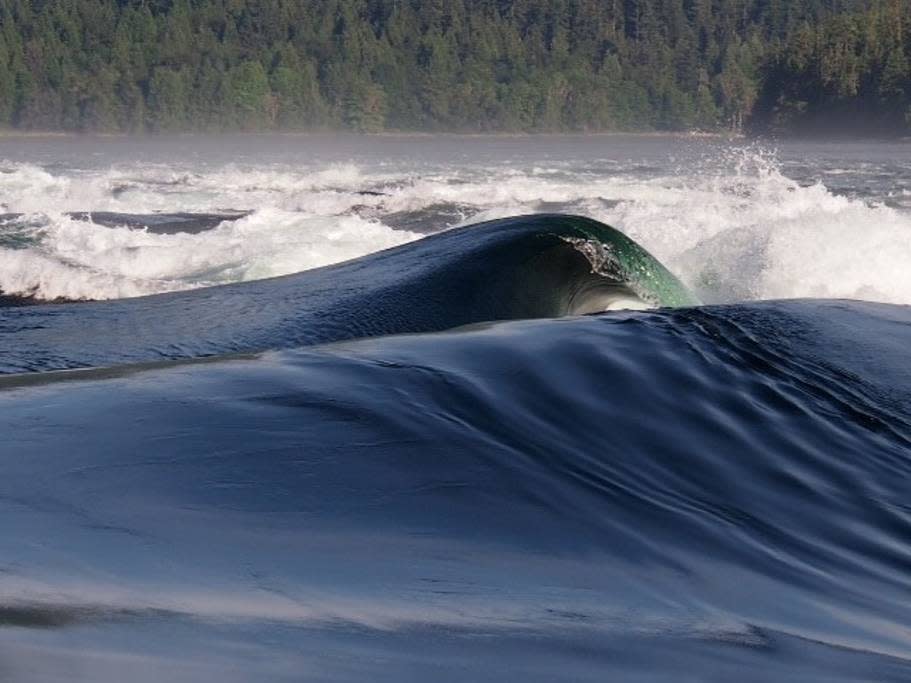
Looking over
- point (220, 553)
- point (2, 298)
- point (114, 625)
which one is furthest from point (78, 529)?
point (2, 298)

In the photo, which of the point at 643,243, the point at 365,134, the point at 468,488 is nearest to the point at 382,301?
the point at 468,488

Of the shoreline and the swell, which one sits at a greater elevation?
the swell

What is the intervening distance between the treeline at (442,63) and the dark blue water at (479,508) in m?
90.8

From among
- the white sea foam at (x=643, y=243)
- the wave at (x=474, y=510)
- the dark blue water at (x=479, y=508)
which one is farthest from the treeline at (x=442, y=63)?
the wave at (x=474, y=510)

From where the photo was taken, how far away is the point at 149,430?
290 centimetres

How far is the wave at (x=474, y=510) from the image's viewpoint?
192 cm

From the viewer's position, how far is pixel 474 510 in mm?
2547

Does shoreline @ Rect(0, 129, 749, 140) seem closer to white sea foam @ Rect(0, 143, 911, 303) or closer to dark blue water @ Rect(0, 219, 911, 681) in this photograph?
white sea foam @ Rect(0, 143, 911, 303)

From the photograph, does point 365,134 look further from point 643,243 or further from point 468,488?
point 468,488

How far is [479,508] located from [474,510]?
0.04 ft

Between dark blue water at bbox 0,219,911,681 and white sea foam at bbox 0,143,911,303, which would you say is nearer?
dark blue water at bbox 0,219,911,681

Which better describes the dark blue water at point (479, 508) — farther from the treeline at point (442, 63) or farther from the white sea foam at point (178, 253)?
Answer: the treeline at point (442, 63)

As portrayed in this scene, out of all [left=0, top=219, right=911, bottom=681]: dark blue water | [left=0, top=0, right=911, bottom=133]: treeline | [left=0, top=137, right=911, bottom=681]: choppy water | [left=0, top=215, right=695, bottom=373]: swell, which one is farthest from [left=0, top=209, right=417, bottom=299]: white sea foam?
[left=0, top=0, right=911, bottom=133]: treeline

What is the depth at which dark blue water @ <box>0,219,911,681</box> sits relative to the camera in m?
1.91
